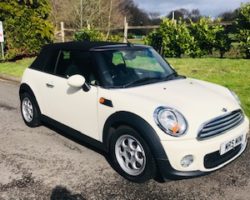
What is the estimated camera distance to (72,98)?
4457 millimetres

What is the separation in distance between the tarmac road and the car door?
421 millimetres

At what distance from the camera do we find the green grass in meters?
8.15

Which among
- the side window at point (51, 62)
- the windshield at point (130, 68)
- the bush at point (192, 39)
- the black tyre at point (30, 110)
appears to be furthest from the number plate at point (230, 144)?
the bush at point (192, 39)

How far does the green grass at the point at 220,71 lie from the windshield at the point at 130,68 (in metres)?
2.81

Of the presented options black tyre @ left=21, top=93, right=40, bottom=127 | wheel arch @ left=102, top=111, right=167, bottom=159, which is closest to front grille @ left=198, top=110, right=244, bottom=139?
wheel arch @ left=102, top=111, right=167, bottom=159

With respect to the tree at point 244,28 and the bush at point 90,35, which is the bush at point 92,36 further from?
the tree at point 244,28

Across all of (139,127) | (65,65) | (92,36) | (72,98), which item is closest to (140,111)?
(139,127)

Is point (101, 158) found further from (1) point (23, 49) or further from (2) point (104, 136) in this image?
(1) point (23, 49)

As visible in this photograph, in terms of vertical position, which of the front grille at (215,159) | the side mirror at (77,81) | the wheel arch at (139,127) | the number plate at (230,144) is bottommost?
the front grille at (215,159)

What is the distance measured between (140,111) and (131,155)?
56cm

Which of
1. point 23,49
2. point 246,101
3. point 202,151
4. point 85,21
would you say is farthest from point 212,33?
point 85,21

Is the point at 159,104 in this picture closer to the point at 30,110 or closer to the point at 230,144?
the point at 230,144

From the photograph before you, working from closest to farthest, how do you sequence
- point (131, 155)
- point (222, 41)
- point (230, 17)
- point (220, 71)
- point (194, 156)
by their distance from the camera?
point (194, 156) < point (131, 155) < point (220, 71) < point (222, 41) < point (230, 17)

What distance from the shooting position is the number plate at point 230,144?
3.59 meters
